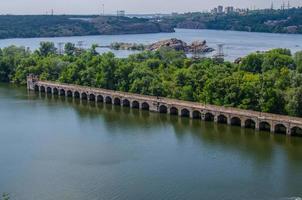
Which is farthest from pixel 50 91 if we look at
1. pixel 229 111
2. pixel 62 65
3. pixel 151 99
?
pixel 229 111

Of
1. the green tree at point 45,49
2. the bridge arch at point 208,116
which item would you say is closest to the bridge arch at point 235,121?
the bridge arch at point 208,116

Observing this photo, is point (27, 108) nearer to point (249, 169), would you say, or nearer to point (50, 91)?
point (50, 91)

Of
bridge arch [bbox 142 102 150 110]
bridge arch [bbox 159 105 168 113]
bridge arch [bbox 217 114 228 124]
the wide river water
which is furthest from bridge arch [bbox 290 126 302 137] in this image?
bridge arch [bbox 142 102 150 110]

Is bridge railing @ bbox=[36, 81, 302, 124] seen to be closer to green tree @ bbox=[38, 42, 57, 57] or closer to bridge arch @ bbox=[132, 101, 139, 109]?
bridge arch @ bbox=[132, 101, 139, 109]

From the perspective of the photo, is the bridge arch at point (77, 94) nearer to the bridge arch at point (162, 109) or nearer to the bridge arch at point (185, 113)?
the bridge arch at point (162, 109)

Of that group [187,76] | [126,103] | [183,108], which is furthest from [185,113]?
[126,103]

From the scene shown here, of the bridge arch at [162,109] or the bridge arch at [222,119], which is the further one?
the bridge arch at [162,109]
